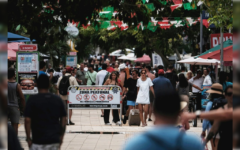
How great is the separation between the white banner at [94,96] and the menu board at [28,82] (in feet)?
4.55

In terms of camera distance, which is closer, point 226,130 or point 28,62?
point 226,130

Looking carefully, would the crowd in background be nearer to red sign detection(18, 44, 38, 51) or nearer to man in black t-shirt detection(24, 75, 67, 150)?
man in black t-shirt detection(24, 75, 67, 150)

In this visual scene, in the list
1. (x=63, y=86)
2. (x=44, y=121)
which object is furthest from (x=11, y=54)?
(x=44, y=121)

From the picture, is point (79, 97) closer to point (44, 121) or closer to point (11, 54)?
point (11, 54)

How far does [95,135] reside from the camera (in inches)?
476

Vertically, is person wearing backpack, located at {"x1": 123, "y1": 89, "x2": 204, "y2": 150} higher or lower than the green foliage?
lower

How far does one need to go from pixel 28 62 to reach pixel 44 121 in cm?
1012

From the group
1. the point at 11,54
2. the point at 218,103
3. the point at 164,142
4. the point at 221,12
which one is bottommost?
the point at 218,103

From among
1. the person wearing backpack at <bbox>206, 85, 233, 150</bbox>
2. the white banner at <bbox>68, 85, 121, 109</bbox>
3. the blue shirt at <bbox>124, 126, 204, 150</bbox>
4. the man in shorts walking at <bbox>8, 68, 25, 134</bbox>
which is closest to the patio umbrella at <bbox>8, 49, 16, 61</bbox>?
the white banner at <bbox>68, 85, 121, 109</bbox>

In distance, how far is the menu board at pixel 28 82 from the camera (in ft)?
49.3

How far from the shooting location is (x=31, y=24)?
909 cm

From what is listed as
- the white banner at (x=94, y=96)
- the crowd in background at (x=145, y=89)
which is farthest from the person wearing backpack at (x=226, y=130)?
the white banner at (x=94, y=96)

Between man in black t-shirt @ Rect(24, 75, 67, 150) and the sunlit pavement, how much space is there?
14.8 feet

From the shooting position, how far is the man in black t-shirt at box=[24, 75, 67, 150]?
534 centimetres
